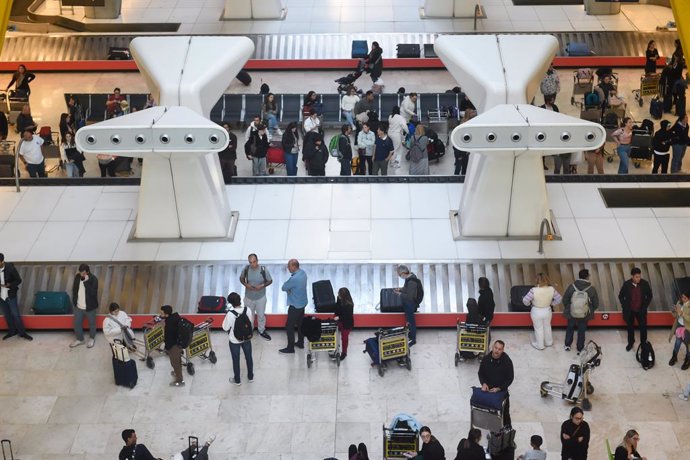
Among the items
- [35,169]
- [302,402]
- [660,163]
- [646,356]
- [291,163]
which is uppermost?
[660,163]

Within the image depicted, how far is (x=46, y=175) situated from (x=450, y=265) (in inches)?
352

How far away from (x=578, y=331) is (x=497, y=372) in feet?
8.90

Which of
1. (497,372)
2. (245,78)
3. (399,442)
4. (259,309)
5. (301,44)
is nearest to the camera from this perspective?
(399,442)

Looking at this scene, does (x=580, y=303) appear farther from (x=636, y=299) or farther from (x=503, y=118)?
(x=503, y=118)

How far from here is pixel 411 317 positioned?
58.5ft

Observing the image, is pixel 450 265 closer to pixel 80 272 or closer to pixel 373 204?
pixel 373 204

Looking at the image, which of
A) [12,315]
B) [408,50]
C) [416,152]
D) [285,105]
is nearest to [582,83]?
[408,50]

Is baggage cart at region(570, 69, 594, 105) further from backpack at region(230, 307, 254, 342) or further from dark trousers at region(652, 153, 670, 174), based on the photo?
backpack at region(230, 307, 254, 342)

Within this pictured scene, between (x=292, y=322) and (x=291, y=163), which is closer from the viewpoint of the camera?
(x=292, y=322)

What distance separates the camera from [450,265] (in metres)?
18.9

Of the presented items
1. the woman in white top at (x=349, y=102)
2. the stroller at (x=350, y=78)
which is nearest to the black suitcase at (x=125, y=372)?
the woman in white top at (x=349, y=102)

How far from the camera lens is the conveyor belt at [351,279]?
60.7 feet

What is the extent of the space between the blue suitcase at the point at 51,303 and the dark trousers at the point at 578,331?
25.7ft

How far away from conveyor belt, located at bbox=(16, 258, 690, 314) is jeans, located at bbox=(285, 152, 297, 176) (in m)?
4.01
